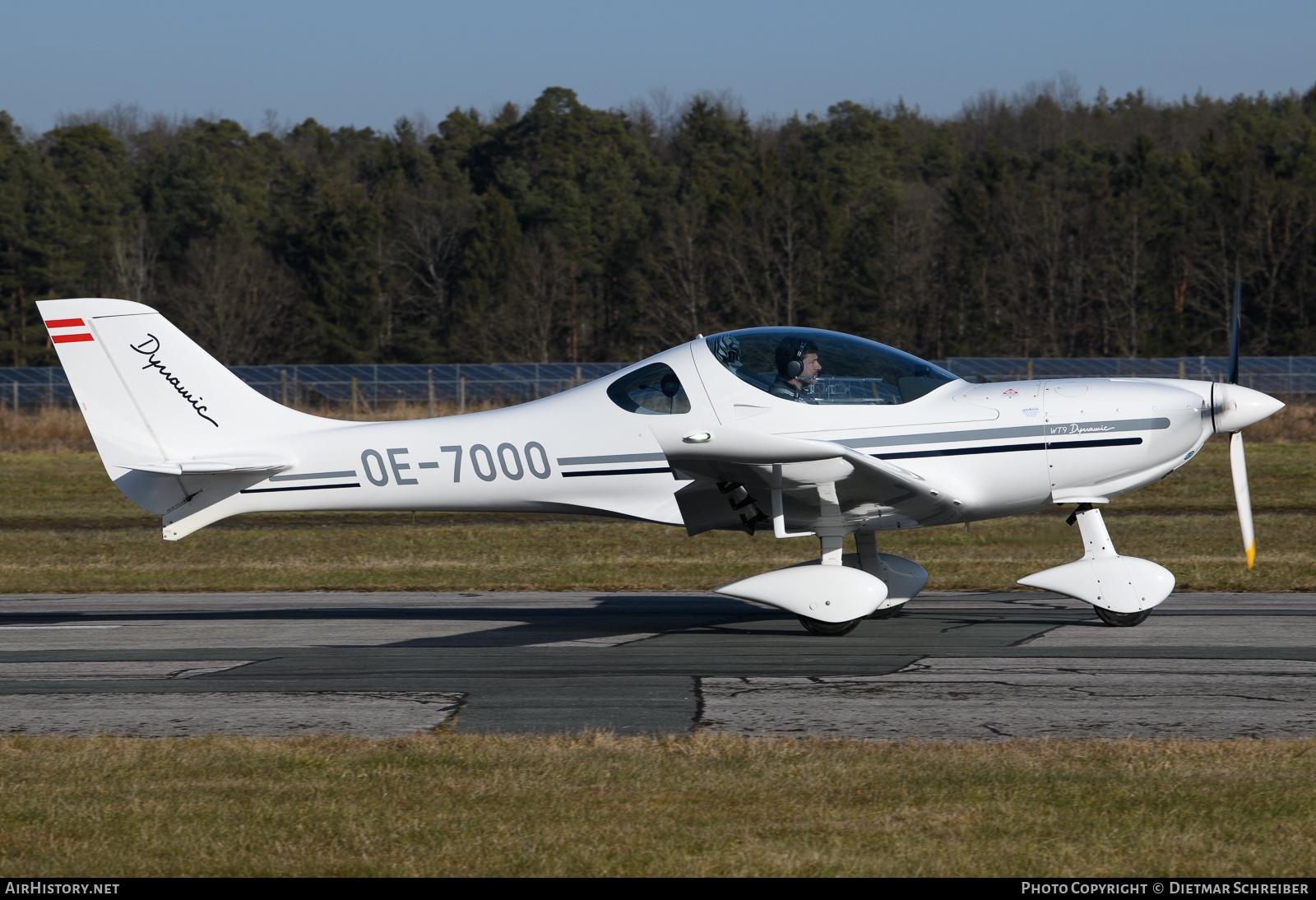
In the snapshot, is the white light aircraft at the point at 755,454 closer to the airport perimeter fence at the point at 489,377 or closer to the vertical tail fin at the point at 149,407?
the vertical tail fin at the point at 149,407

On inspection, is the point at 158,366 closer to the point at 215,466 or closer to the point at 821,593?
the point at 215,466

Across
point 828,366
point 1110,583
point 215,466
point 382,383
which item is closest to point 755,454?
point 828,366

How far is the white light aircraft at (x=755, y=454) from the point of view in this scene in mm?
10188

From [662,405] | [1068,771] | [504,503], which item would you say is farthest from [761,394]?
[1068,771]

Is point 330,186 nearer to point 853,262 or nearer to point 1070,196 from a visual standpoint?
point 853,262

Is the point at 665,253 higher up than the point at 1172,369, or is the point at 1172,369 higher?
the point at 665,253

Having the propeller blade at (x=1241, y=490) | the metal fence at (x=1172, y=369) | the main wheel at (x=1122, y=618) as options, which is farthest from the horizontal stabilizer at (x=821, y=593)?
the metal fence at (x=1172, y=369)

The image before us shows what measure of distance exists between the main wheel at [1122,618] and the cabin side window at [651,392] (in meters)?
3.66

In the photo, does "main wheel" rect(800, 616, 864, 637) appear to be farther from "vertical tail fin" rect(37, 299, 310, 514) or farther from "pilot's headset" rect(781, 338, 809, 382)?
"vertical tail fin" rect(37, 299, 310, 514)

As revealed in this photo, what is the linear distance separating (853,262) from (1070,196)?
11.7 metres

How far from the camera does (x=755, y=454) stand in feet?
30.6

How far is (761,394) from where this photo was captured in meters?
10.3

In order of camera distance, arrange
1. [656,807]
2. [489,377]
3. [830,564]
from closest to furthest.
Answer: [656,807] < [830,564] < [489,377]

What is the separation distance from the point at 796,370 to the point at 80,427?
1242 inches
